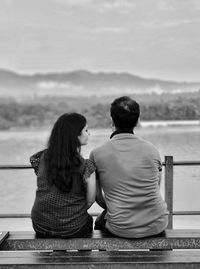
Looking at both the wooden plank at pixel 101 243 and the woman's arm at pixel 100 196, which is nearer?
the wooden plank at pixel 101 243

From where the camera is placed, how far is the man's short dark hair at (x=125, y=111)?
293 cm

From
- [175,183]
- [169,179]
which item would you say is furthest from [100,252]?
[175,183]

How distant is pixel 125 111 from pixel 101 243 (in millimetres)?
689

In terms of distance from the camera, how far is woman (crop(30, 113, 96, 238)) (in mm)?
2916

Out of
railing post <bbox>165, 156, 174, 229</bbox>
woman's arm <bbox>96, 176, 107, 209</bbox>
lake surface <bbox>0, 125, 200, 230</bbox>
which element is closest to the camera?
woman's arm <bbox>96, 176, 107, 209</bbox>

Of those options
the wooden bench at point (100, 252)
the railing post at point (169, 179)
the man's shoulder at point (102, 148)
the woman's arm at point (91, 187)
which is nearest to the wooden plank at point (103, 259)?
the wooden bench at point (100, 252)

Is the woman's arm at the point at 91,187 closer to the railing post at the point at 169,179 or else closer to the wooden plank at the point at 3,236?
the wooden plank at the point at 3,236

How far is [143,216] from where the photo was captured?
2.96 metres

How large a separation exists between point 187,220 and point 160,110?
211 inches

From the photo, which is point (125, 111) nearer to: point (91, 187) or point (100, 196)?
point (91, 187)

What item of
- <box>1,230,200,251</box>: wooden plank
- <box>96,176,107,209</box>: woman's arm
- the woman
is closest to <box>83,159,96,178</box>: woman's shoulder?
the woman

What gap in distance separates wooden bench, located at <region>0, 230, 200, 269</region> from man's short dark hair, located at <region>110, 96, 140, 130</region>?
60cm

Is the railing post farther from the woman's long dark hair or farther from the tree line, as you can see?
the tree line

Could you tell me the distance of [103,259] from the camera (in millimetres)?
2734
